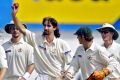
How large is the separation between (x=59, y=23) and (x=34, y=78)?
35.0 inches

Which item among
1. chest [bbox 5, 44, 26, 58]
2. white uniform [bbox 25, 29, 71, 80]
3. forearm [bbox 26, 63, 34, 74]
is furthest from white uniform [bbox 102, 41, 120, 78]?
chest [bbox 5, 44, 26, 58]

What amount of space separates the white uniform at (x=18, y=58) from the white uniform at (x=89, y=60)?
521mm

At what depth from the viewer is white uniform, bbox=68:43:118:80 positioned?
20.4 ft

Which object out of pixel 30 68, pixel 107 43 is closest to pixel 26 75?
pixel 30 68

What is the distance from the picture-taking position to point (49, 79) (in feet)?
22.1

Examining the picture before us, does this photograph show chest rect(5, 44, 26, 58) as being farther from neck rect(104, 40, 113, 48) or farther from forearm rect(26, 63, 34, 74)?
neck rect(104, 40, 113, 48)

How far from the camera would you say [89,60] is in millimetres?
6430

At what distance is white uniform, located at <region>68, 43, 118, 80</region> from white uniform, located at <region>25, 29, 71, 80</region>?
0.24 metres

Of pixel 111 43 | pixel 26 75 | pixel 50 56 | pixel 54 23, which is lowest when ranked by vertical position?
pixel 26 75

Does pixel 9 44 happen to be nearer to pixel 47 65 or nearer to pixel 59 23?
pixel 47 65

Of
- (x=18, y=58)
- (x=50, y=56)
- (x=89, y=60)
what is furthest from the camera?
(x=50, y=56)

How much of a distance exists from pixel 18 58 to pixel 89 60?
0.84 meters

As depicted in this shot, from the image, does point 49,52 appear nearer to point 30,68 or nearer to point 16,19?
point 30,68

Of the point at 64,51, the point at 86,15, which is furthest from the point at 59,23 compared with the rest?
the point at 64,51
